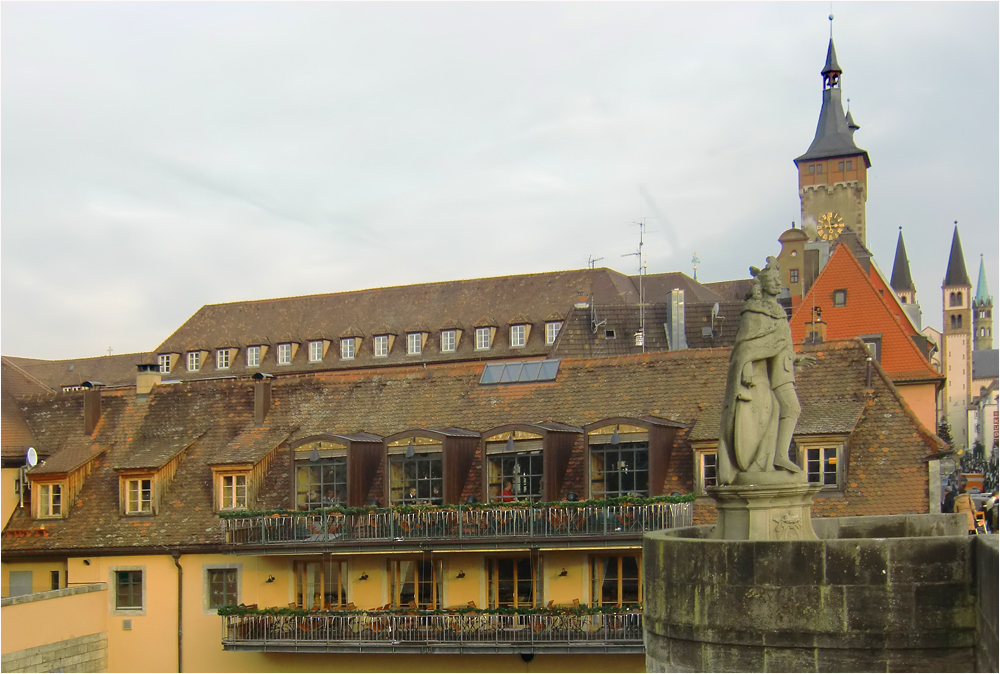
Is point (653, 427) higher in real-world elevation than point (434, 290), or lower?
lower

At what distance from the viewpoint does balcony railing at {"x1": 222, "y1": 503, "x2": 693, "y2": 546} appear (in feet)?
82.6

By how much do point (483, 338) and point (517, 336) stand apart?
2.18m

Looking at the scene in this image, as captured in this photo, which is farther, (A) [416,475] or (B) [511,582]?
(A) [416,475]

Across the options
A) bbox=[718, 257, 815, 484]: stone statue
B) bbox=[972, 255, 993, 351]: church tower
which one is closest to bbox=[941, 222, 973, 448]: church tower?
bbox=[972, 255, 993, 351]: church tower

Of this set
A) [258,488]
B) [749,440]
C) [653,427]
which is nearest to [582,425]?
[653,427]

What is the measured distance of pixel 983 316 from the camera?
187125 mm

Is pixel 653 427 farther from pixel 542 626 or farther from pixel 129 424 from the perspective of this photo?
pixel 129 424

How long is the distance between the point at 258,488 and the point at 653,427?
10048 millimetres

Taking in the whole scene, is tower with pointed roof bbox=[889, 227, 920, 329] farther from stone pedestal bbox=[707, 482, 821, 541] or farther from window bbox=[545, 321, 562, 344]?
stone pedestal bbox=[707, 482, 821, 541]

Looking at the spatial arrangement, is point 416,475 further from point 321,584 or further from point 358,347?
point 358,347

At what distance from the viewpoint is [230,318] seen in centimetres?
7931

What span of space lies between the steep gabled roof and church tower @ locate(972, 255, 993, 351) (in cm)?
2263

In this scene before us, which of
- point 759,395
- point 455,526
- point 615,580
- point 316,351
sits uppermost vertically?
point 316,351

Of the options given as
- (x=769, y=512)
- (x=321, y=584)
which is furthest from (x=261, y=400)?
(x=769, y=512)
